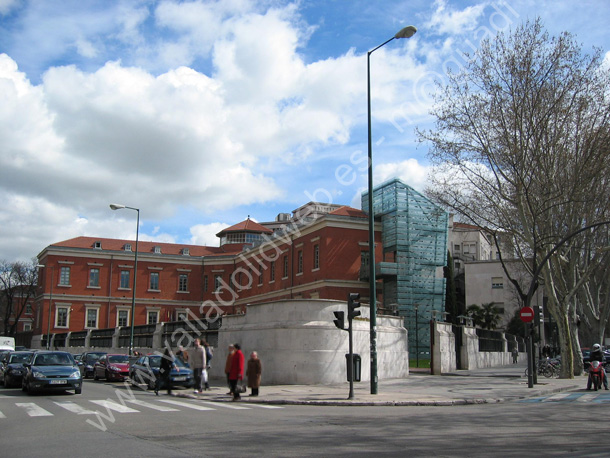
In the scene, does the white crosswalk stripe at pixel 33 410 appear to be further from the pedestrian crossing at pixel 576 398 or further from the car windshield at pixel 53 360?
the pedestrian crossing at pixel 576 398

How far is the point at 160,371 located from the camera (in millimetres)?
20625

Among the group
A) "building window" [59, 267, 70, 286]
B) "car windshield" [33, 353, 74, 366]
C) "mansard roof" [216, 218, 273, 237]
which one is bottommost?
"car windshield" [33, 353, 74, 366]

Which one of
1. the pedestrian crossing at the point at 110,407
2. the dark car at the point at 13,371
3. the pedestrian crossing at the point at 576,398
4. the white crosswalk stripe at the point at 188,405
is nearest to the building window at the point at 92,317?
the dark car at the point at 13,371

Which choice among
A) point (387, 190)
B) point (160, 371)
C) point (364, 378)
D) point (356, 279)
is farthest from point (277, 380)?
point (387, 190)

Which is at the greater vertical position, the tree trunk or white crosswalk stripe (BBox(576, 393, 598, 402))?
the tree trunk

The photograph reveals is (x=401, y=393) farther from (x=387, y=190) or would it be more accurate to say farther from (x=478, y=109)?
(x=387, y=190)

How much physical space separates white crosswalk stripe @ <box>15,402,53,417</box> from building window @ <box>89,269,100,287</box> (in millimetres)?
53818

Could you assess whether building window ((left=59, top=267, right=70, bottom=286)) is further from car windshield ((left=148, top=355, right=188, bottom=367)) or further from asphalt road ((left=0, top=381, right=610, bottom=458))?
asphalt road ((left=0, top=381, right=610, bottom=458))

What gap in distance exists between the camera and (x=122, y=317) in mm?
69625

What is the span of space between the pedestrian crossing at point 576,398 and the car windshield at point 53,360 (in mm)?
15062

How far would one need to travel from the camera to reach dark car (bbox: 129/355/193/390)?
22066 millimetres

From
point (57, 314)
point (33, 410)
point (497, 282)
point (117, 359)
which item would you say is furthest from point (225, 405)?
point (497, 282)

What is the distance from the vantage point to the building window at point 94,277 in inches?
2682

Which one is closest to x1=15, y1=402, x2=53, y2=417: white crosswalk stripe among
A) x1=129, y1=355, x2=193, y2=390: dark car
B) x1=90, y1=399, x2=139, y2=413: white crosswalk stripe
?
x1=90, y1=399, x2=139, y2=413: white crosswalk stripe
